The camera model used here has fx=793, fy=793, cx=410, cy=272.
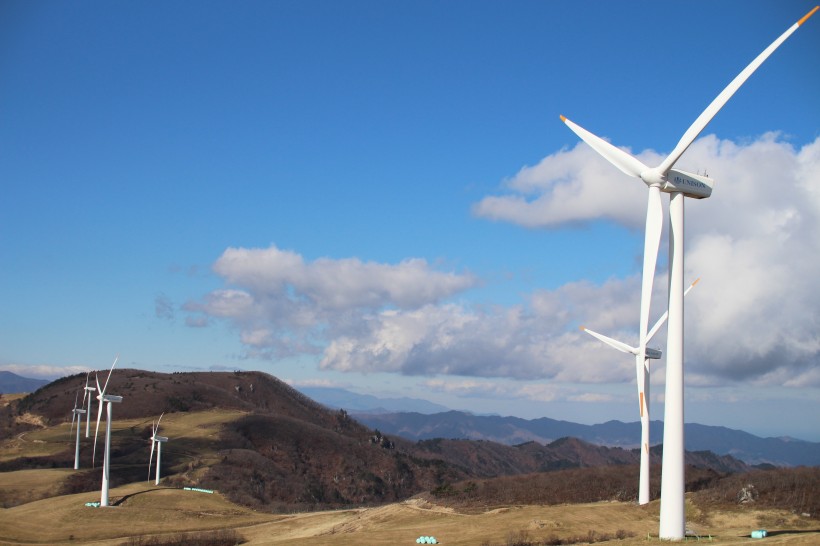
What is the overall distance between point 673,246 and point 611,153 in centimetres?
950

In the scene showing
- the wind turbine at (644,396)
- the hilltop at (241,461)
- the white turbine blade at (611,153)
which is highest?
the white turbine blade at (611,153)

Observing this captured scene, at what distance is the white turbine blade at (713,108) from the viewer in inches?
1938

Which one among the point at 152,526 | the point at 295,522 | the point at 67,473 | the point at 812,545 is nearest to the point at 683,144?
the point at 812,545

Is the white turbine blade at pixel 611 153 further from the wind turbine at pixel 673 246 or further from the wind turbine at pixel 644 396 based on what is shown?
the wind turbine at pixel 644 396

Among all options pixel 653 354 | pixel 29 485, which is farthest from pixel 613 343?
pixel 29 485

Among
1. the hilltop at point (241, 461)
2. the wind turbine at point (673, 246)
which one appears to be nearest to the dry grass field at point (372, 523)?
the wind turbine at point (673, 246)

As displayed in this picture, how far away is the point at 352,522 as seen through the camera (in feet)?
269

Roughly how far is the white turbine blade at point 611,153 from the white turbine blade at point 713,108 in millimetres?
2246

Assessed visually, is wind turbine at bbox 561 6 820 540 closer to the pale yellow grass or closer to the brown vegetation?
the brown vegetation

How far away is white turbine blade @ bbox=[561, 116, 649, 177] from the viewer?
56688 mm

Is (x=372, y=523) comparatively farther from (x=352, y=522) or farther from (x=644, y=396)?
(x=644, y=396)

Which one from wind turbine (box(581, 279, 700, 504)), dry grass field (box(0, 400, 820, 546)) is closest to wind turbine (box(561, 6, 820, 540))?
dry grass field (box(0, 400, 820, 546))

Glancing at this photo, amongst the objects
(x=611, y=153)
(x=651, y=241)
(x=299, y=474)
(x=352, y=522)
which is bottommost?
(x=299, y=474)

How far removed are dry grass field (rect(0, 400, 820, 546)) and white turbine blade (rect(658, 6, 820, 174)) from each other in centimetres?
2533
